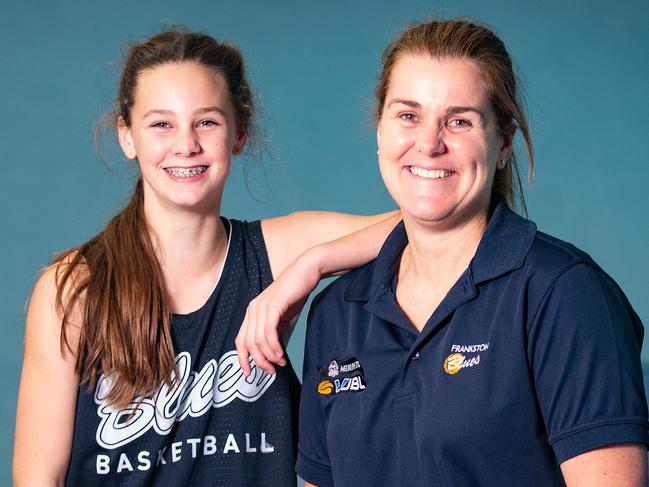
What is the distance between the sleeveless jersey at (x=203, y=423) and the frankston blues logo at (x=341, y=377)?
0.37 m

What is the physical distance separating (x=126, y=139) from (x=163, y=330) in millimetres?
526

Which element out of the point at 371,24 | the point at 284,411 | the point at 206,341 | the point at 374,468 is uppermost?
the point at 371,24

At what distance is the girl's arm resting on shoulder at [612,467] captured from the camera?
1.72m

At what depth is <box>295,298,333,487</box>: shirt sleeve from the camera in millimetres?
2238

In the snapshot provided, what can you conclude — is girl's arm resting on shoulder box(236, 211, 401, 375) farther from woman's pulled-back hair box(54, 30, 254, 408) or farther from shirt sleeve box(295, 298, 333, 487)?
woman's pulled-back hair box(54, 30, 254, 408)

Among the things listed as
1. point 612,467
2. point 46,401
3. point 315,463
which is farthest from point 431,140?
point 46,401

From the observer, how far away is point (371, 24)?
4.93 metres

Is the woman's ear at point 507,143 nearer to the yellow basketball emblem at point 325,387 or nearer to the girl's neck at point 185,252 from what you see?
the yellow basketball emblem at point 325,387

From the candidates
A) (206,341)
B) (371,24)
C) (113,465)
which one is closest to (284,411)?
(206,341)

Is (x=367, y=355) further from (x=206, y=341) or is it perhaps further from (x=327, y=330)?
(x=206, y=341)

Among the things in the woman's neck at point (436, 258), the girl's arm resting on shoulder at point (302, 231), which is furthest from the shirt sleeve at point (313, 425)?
the girl's arm resting on shoulder at point (302, 231)

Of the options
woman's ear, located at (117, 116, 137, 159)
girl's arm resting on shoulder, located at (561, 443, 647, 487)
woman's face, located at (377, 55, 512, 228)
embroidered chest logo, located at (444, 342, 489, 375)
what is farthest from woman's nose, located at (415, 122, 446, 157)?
woman's ear, located at (117, 116, 137, 159)

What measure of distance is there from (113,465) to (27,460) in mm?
200

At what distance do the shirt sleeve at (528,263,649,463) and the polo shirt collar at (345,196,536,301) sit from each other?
0.13 m
